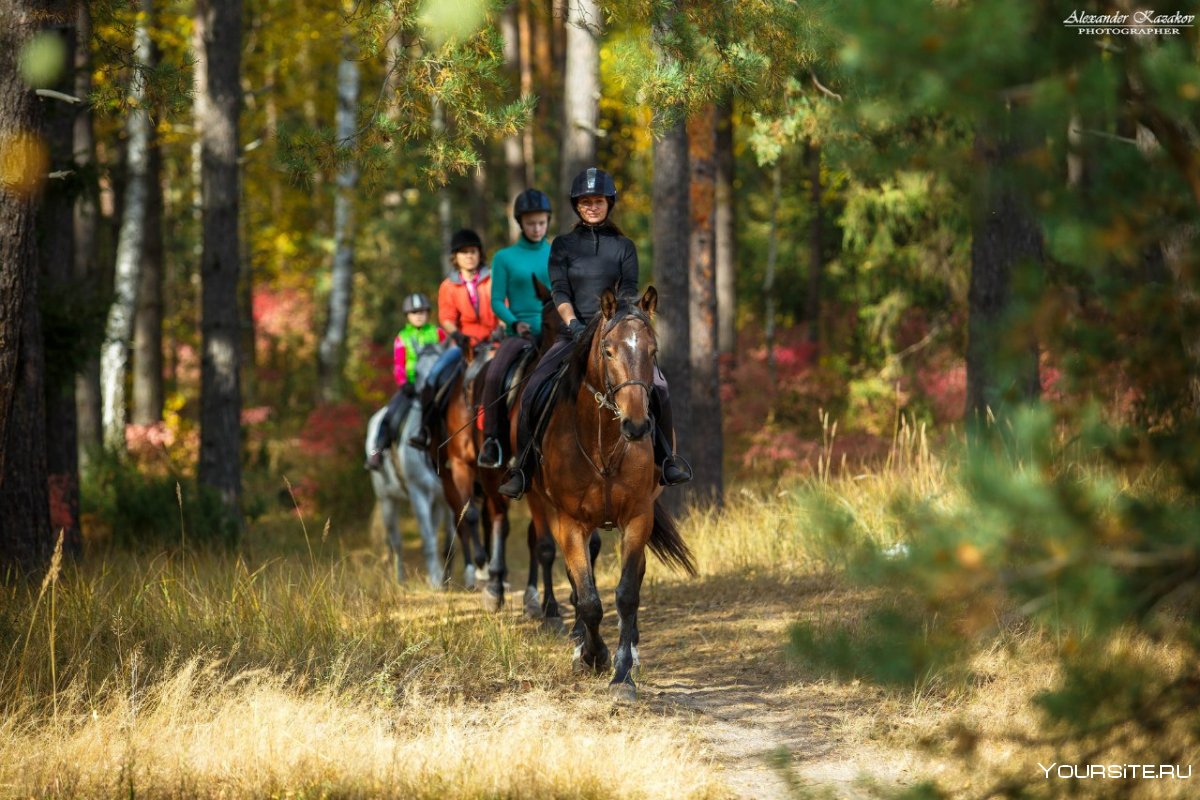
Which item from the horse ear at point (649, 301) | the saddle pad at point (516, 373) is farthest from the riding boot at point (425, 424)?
the horse ear at point (649, 301)

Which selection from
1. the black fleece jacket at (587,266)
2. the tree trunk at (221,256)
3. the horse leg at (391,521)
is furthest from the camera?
the tree trunk at (221,256)

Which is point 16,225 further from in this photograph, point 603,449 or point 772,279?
point 772,279

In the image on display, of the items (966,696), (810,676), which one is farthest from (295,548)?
(966,696)

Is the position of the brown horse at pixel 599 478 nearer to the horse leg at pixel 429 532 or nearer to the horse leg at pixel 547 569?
the horse leg at pixel 547 569

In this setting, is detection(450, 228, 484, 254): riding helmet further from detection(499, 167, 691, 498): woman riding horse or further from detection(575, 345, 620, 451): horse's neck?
detection(575, 345, 620, 451): horse's neck

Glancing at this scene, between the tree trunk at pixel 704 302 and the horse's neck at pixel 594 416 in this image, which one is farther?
the tree trunk at pixel 704 302

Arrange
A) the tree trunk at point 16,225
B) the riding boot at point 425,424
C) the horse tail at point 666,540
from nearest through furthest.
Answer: the tree trunk at point 16,225
the horse tail at point 666,540
the riding boot at point 425,424

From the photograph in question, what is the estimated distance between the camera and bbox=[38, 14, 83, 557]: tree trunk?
41.8 ft

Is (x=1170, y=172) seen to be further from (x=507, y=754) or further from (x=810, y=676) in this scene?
(x=810, y=676)

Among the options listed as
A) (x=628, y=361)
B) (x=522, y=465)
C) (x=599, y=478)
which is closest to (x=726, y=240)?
(x=522, y=465)

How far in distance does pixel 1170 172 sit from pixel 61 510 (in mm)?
11972

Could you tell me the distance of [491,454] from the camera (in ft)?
33.7

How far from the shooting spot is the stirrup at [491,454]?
33.6 feet

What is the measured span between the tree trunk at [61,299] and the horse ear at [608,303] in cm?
630
